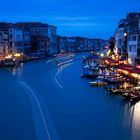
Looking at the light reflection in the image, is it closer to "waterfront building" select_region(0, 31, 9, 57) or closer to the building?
the building

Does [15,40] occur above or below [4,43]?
above

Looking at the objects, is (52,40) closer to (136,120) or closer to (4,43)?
(4,43)

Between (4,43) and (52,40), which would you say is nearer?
(4,43)

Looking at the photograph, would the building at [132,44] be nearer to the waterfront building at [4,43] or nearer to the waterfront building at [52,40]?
the waterfront building at [4,43]

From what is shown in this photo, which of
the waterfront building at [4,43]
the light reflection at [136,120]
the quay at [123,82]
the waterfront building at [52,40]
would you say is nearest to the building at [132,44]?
the quay at [123,82]

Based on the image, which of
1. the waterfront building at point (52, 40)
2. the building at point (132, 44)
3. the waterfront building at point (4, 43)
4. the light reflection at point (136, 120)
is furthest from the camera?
the waterfront building at point (52, 40)

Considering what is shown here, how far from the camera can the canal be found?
9.07m

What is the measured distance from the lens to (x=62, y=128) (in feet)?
31.1

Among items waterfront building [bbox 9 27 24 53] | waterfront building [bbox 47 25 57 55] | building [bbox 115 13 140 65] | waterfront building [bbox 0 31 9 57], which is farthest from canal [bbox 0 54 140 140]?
waterfront building [bbox 47 25 57 55]

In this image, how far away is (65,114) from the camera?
35.6 ft

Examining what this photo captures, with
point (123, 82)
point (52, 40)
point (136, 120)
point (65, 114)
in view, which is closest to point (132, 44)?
point (123, 82)

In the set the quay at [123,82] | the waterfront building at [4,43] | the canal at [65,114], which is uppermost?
the waterfront building at [4,43]

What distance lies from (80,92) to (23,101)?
8.50 feet

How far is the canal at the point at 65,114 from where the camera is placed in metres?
9.07
